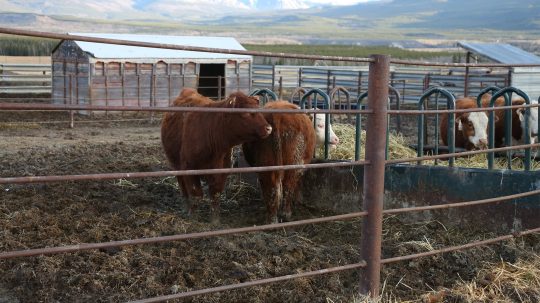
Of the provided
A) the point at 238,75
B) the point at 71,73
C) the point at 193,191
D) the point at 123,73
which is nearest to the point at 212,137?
the point at 193,191

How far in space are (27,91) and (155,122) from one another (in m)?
7.35

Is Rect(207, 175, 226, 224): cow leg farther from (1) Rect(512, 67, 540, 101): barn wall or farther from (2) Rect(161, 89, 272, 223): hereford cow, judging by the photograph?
(1) Rect(512, 67, 540, 101): barn wall

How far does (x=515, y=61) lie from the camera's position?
22.0 meters

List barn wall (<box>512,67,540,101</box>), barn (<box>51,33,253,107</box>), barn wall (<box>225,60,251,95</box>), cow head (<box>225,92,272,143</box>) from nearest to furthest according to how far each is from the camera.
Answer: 1. cow head (<box>225,92,272,143</box>)
2. barn (<box>51,33,253,107</box>)
3. barn wall (<box>225,60,251,95</box>)
4. barn wall (<box>512,67,540,101</box>)

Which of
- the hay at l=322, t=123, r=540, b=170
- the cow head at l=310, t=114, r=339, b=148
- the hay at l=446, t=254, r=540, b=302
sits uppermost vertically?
the cow head at l=310, t=114, r=339, b=148

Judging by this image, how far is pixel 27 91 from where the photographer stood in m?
23.4

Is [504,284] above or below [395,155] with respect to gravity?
below

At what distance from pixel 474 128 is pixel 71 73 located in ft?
43.6

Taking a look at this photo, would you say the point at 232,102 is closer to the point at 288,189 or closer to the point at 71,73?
the point at 288,189

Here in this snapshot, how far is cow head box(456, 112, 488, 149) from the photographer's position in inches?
384

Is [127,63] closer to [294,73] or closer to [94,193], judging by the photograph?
[94,193]

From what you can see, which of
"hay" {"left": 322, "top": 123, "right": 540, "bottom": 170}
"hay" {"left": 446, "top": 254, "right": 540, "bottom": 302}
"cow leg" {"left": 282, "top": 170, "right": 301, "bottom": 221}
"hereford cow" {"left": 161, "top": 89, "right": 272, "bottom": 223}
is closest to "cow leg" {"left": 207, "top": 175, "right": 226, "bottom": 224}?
"hereford cow" {"left": 161, "top": 89, "right": 272, "bottom": 223}

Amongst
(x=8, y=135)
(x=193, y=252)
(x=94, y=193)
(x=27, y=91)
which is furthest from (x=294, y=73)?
(x=193, y=252)

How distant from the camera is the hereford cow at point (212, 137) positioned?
21.3ft
